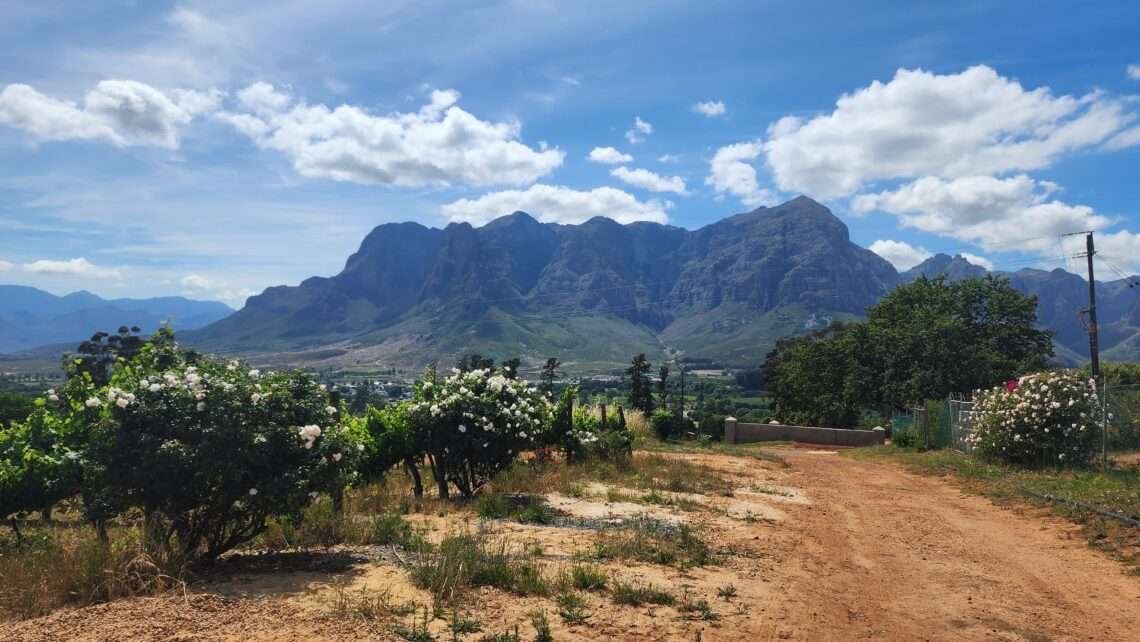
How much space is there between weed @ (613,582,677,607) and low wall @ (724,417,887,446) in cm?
2827

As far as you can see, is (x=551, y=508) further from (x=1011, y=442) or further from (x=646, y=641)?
(x=1011, y=442)

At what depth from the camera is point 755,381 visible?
477 ft

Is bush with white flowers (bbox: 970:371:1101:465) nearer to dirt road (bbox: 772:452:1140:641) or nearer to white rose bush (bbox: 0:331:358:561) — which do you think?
dirt road (bbox: 772:452:1140:641)

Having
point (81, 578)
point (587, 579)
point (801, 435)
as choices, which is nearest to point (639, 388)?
point (801, 435)

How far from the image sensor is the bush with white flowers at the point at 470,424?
38.5 feet

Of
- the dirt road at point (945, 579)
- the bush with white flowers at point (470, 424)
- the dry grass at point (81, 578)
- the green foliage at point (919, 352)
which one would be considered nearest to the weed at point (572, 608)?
the dirt road at point (945, 579)

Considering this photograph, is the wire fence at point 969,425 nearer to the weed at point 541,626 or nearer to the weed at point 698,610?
the weed at point 698,610

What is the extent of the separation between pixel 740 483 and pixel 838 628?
9893mm

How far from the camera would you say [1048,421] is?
17062mm

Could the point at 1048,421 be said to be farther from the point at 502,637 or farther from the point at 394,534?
the point at 502,637

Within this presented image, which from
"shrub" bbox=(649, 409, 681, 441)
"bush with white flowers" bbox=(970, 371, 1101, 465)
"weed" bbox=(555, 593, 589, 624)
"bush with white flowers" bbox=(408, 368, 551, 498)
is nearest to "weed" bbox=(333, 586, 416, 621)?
"weed" bbox=(555, 593, 589, 624)

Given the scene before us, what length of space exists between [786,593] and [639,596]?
5.31ft

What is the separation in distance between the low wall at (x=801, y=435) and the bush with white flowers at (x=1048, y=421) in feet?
46.9

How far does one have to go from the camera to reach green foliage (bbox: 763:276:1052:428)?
37.4 m
